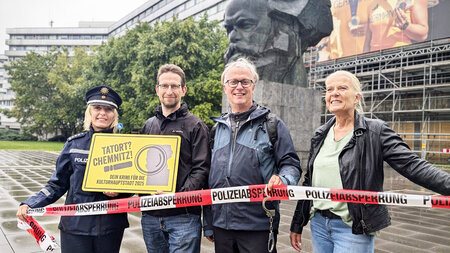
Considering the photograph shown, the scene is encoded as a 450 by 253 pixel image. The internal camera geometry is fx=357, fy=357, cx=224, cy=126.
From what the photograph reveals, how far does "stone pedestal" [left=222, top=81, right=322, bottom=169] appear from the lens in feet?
36.0

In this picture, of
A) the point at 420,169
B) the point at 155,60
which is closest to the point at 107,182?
the point at 420,169

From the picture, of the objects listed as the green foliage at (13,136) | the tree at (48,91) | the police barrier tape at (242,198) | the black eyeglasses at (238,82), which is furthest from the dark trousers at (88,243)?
the green foliage at (13,136)

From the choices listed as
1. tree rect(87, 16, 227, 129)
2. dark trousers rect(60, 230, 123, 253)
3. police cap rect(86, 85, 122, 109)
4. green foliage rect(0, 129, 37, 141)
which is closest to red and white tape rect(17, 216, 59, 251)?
dark trousers rect(60, 230, 123, 253)

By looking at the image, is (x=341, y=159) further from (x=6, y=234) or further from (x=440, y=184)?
(x=6, y=234)

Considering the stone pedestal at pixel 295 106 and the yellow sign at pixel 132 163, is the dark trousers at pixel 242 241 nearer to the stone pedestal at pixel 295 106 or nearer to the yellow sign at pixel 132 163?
the yellow sign at pixel 132 163

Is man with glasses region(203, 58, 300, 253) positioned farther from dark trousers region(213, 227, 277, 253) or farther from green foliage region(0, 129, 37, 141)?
green foliage region(0, 129, 37, 141)

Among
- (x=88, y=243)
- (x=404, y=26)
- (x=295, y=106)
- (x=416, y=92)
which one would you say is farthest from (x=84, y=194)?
(x=416, y=92)

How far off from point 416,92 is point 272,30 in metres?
16.8

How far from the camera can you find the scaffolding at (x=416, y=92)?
21.7 meters

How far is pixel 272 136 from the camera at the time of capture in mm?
2529

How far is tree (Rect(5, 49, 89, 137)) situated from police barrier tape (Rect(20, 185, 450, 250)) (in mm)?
41595

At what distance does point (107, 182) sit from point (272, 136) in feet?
4.44

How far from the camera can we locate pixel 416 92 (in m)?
23.5

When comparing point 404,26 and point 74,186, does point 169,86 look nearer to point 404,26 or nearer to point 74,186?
point 74,186
